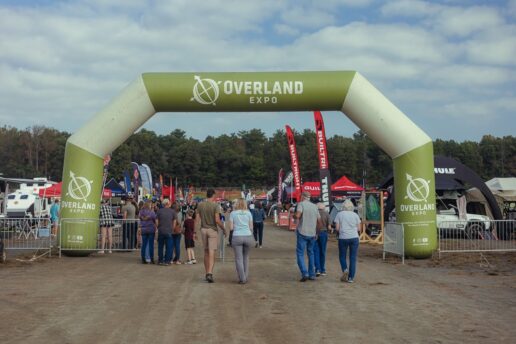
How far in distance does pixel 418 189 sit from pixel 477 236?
5054 millimetres

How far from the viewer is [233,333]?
21.8 ft

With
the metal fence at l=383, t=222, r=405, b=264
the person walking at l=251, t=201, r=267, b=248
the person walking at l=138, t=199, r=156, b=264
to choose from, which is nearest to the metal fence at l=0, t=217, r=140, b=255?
the person walking at l=138, t=199, r=156, b=264

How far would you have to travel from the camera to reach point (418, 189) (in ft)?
48.5

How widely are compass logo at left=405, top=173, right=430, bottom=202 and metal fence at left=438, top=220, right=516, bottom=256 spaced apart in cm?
205

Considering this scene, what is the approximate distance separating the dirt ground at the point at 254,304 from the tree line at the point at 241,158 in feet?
234

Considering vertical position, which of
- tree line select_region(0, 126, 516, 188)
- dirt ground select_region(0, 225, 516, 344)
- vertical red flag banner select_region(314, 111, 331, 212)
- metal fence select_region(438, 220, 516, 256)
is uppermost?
tree line select_region(0, 126, 516, 188)

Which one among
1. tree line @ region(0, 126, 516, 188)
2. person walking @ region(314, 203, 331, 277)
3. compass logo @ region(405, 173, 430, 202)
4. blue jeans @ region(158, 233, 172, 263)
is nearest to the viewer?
person walking @ region(314, 203, 331, 277)

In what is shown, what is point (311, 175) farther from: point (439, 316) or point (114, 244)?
point (439, 316)

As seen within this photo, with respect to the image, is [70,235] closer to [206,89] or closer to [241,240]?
[206,89]

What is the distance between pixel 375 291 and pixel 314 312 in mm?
2238

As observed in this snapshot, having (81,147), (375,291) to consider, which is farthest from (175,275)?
(81,147)

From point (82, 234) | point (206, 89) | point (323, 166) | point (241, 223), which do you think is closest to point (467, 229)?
point (323, 166)

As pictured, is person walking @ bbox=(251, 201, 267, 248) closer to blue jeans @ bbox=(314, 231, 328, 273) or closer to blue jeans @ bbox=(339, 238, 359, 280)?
blue jeans @ bbox=(314, 231, 328, 273)

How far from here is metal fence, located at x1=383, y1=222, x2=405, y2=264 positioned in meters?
14.4
